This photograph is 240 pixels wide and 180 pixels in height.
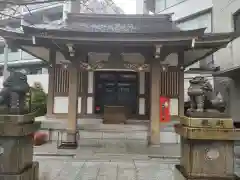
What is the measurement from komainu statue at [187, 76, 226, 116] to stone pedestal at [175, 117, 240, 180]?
0.20 meters

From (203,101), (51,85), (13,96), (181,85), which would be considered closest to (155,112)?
(181,85)

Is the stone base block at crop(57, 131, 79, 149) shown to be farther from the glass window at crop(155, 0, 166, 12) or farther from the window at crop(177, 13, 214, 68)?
the glass window at crop(155, 0, 166, 12)

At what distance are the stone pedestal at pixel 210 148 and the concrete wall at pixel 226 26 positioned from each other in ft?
29.3

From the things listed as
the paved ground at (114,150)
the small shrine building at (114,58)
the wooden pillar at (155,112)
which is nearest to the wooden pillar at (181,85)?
the small shrine building at (114,58)

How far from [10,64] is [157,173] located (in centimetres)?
2782

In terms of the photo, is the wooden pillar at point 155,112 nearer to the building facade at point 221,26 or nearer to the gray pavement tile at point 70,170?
the gray pavement tile at point 70,170

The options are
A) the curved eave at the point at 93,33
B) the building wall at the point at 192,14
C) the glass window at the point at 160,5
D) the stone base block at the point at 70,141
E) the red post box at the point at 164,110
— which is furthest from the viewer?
the glass window at the point at 160,5

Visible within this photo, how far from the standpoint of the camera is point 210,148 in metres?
4.68

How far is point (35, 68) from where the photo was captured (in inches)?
1160

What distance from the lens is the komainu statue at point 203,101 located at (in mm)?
4852

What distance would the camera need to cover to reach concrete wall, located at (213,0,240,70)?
12731mm

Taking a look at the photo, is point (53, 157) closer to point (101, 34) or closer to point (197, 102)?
point (101, 34)

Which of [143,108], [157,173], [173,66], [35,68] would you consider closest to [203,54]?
[173,66]

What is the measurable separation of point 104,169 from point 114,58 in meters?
5.07
